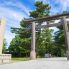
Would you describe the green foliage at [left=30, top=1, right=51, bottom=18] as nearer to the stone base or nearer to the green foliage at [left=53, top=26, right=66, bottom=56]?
the green foliage at [left=53, top=26, right=66, bottom=56]

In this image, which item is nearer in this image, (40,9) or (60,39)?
(40,9)

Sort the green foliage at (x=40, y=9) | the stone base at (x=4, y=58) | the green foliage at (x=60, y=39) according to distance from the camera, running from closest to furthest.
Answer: the stone base at (x=4, y=58) → the green foliage at (x=40, y=9) → the green foliage at (x=60, y=39)

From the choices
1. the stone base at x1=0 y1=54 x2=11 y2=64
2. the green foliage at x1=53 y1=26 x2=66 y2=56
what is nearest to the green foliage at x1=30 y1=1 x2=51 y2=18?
the green foliage at x1=53 y1=26 x2=66 y2=56

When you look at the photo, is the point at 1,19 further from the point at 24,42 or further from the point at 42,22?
the point at 24,42

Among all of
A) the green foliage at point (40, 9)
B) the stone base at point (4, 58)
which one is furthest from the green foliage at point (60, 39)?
the stone base at point (4, 58)

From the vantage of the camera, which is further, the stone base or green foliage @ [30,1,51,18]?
green foliage @ [30,1,51,18]

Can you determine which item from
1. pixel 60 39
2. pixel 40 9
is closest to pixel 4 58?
pixel 40 9

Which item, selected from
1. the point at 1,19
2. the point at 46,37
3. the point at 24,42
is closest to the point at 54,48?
the point at 46,37

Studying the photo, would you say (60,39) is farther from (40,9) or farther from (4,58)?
(4,58)

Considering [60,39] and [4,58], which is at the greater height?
[60,39]

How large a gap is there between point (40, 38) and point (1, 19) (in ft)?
49.8

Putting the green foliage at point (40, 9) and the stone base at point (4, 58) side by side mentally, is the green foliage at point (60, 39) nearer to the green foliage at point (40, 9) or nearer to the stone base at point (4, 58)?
the green foliage at point (40, 9)

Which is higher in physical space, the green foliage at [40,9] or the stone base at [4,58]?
the green foliage at [40,9]

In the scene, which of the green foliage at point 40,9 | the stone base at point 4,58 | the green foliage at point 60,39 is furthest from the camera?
the green foliage at point 60,39
